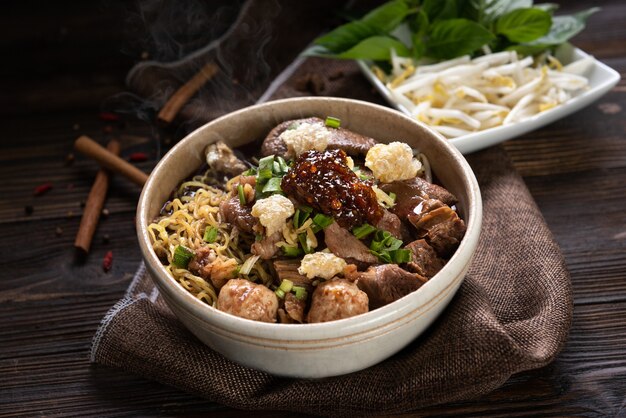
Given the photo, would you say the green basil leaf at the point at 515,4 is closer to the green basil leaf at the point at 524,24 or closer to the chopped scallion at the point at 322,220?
the green basil leaf at the point at 524,24

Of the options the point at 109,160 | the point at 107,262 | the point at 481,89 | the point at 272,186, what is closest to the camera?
the point at 272,186

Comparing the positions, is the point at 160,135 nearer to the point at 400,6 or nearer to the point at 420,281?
the point at 400,6

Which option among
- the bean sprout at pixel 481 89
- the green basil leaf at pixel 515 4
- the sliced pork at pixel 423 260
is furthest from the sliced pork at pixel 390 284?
the green basil leaf at pixel 515 4

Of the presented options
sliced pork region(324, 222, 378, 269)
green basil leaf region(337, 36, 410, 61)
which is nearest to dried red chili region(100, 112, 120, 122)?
green basil leaf region(337, 36, 410, 61)

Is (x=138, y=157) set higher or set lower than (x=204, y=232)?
lower

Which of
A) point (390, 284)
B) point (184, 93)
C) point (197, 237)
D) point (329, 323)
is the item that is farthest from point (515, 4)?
point (329, 323)

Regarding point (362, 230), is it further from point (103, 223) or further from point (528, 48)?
point (528, 48)

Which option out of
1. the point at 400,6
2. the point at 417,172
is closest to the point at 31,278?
the point at 417,172

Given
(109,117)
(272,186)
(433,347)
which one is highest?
(272,186)
